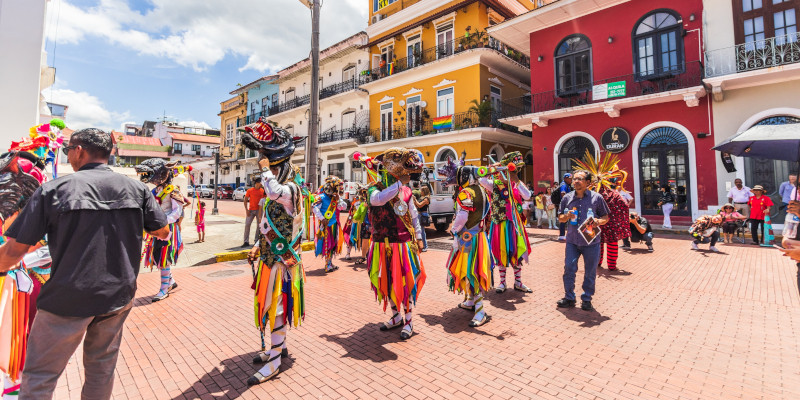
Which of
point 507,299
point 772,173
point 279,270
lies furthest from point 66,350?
point 772,173

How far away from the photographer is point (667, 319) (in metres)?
4.57

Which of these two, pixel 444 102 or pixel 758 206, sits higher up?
pixel 444 102

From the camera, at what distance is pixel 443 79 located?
20.4m

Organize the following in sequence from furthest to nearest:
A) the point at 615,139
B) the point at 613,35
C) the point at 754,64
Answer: the point at 613,35 < the point at 615,139 < the point at 754,64

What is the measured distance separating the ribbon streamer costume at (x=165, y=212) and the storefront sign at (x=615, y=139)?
1501 centimetres

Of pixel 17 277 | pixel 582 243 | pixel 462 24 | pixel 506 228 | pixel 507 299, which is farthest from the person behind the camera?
pixel 462 24

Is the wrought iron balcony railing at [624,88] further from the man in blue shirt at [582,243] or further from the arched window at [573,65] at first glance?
the man in blue shirt at [582,243]

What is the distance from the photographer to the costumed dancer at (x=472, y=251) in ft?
14.6

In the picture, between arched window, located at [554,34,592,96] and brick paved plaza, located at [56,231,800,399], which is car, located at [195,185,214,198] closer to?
arched window, located at [554,34,592,96]

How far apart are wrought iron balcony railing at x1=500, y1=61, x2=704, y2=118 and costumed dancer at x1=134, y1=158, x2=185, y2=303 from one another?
49.5ft

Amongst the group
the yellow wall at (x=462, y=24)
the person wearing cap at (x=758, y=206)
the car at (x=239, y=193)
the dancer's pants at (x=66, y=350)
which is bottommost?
the dancer's pants at (x=66, y=350)

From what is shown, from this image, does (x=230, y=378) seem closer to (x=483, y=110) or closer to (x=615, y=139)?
(x=615, y=139)

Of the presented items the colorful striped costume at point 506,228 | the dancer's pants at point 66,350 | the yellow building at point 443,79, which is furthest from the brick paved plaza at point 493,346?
the yellow building at point 443,79

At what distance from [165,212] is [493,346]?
506cm
